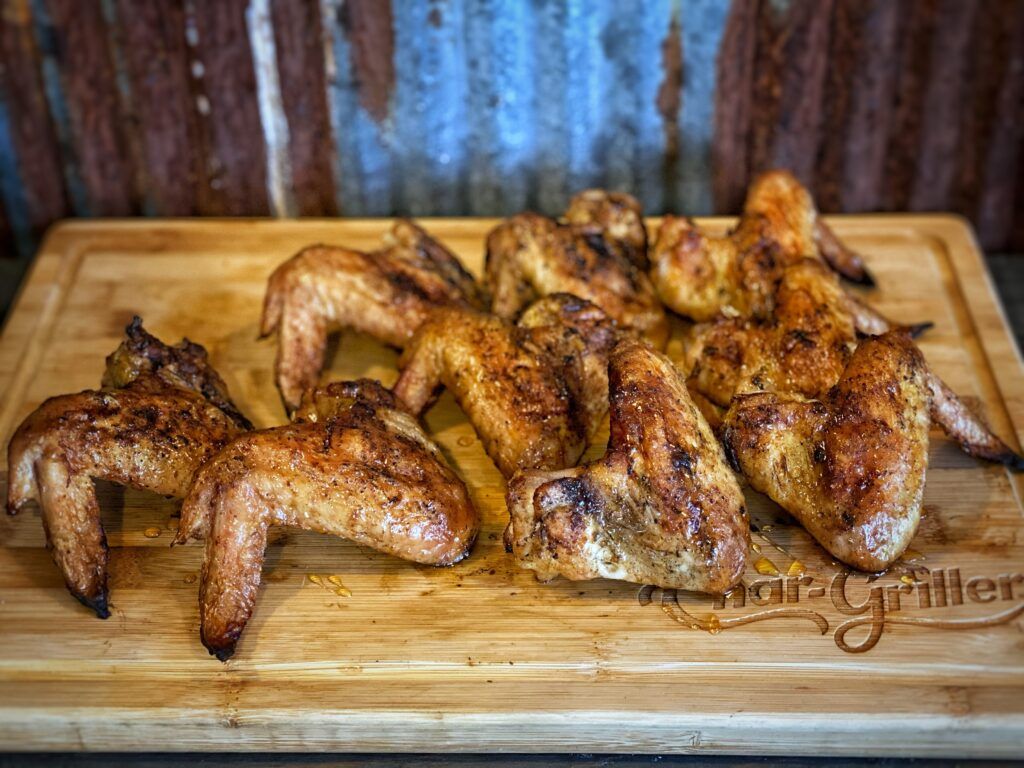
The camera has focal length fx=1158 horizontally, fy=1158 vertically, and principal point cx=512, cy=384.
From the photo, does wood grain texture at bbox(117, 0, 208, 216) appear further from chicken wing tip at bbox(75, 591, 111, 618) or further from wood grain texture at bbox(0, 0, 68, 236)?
chicken wing tip at bbox(75, 591, 111, 618)

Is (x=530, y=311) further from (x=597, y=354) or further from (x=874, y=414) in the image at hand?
(x=874, y=414)

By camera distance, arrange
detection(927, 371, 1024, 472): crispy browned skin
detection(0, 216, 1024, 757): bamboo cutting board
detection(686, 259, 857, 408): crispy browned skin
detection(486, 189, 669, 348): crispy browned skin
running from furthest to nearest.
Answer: detection(486, 189, 669, 348): crispy browned skin
detection(686, 259, 857, 408): crispy browned skin
detection(927, 371, 1024, 472): crispy browned skin
detection(0, 216, 1024, 757): bamboo cutting board

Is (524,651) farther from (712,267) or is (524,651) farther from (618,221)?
(618,221)

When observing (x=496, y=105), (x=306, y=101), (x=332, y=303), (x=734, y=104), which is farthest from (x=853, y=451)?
(x=306, y=101)

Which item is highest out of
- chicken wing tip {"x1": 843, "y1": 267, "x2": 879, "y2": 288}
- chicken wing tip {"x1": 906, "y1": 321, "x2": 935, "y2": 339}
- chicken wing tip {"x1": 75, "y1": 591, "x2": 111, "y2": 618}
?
chicken wing tip {"x1": 843, "y1": 267, "x2": 879, "y2": 288}

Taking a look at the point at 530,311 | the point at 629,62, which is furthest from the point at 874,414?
the point at 629,62

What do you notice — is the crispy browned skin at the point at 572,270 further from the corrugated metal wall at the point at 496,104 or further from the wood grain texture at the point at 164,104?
the wood grain texture at the point at 164,104

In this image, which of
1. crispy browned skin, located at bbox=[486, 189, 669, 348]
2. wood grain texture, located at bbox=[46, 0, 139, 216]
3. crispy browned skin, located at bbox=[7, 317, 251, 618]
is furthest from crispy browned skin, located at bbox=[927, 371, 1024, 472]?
wood grain texture, located at bbox=[46, 0, 139, 216]
